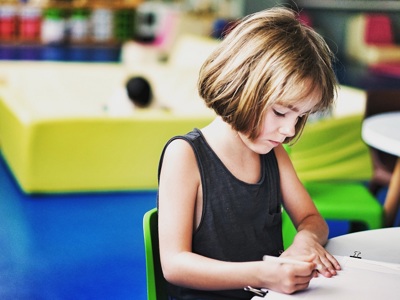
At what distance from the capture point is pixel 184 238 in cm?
149

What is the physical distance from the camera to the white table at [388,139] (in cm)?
272

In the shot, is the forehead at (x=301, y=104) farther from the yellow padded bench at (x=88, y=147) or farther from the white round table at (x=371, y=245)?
the yellow padded bench at (x=88, y=147)

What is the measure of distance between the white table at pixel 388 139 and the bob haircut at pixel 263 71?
125 centimetres

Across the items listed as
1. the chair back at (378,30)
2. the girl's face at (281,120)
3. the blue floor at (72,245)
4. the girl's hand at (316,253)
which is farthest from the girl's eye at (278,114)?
the chair back at (378,30)

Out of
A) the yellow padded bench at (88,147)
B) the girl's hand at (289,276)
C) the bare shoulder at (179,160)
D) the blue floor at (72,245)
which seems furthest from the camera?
the yellow padded bench at (88,147)

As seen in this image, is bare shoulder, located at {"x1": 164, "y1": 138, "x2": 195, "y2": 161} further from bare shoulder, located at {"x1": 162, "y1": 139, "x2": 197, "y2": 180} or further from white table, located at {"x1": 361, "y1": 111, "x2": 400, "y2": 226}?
white table, located at {"x1": 361, "y1": 111, "x2": 400, "y2": 226}

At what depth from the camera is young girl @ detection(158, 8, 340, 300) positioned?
4.67 ft

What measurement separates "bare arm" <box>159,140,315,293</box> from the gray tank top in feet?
0.10

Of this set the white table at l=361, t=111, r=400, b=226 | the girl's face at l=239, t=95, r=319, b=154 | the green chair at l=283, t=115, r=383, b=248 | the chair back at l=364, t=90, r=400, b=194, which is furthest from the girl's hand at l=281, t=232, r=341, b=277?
the chair back at l=364, t=90, r=400, b=194

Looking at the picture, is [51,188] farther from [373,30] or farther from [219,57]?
[373,30]

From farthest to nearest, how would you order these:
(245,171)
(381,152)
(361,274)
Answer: (381,152) < (245,171) < (361,274)

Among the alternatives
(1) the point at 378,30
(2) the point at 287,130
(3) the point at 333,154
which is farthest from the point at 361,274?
(1) the point at 378,30

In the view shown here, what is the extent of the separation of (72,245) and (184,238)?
7.24 ft

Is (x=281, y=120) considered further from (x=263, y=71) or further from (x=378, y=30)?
(x=378, y=30)
